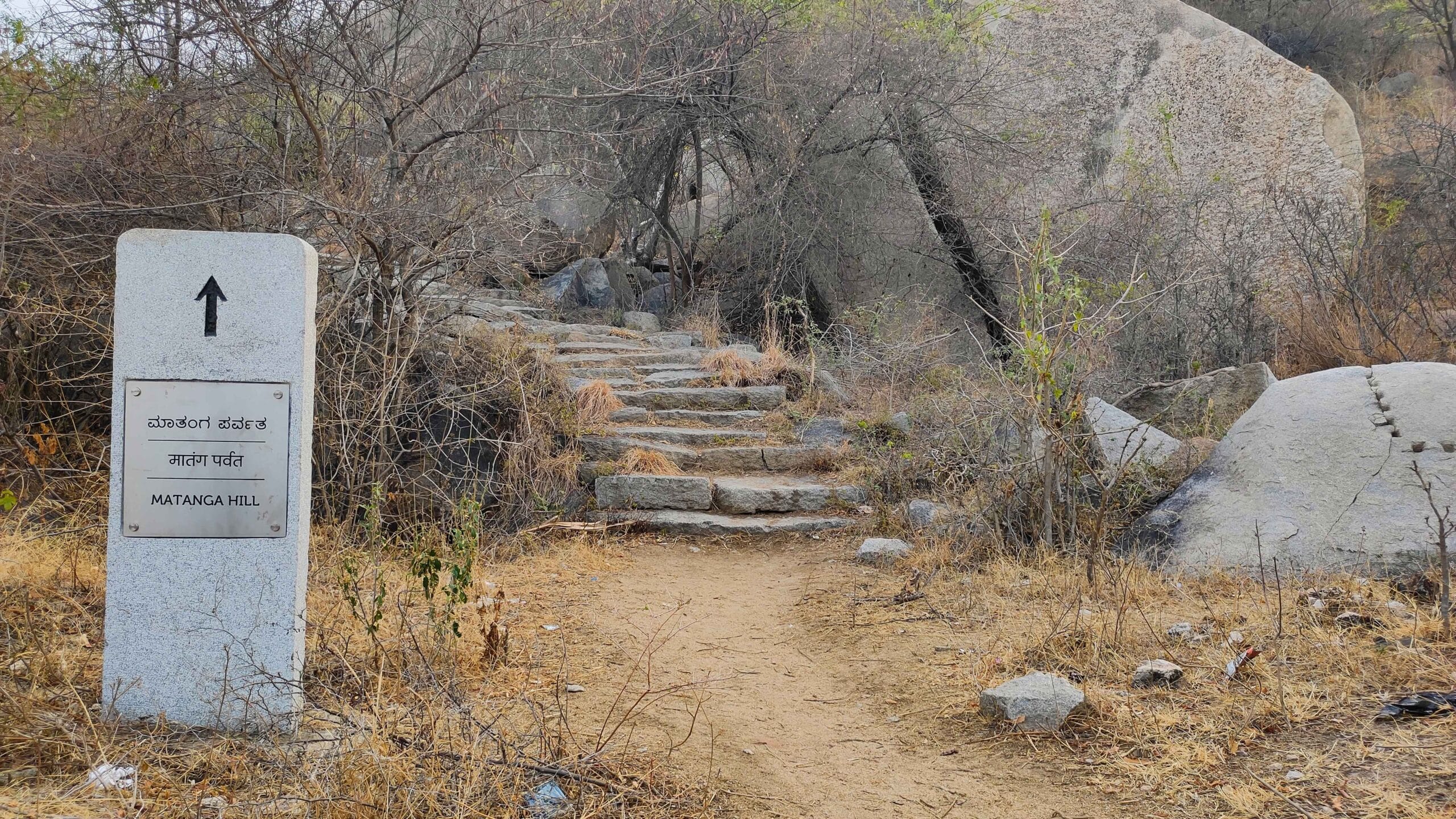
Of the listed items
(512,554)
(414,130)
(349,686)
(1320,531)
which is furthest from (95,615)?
(1320,531)

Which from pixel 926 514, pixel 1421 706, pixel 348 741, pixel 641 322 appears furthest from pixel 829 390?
pixel 348 741

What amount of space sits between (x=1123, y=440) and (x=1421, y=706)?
3.20 metres

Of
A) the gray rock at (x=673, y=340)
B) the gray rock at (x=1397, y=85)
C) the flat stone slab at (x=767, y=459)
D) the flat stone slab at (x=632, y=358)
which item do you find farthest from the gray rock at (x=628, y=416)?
the gray rock at (x=1397, y=85)

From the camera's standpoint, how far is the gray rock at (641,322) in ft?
39.3

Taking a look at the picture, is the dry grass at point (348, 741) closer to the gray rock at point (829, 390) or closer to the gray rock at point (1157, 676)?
the gray rock at point (1157, 676)

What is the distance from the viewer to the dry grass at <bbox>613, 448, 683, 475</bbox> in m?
7.45

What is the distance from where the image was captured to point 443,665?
12.1ft

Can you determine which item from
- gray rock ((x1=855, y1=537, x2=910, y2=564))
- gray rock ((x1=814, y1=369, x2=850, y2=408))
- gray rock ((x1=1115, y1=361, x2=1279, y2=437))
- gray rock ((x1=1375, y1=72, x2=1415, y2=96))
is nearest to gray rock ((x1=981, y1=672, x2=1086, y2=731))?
gray rock ((x1=855, y1=537, x2=910, y2=564))

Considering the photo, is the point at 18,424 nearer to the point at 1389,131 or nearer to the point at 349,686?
the point at 349,686

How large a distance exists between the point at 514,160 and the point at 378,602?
15.3 ft

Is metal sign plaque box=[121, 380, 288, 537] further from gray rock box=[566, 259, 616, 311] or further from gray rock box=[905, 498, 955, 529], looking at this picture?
gray rock box=[566, 259, 616, 311]

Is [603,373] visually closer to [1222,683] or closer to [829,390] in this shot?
[829,390]

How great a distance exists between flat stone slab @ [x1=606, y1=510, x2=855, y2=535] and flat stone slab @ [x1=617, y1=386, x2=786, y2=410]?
192 centimetres

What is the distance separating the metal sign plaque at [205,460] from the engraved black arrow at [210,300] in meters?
0.17
